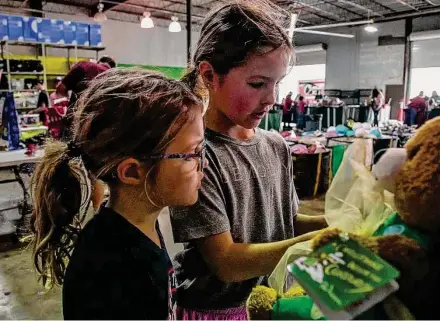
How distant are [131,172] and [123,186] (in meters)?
0.04

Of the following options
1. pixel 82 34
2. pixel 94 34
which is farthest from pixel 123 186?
pixel 94 34

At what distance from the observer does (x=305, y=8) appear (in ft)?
39.7

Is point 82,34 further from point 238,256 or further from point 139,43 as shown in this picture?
point 238,256

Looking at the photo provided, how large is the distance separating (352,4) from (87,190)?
1216cm

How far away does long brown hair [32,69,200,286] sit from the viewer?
0.78 m

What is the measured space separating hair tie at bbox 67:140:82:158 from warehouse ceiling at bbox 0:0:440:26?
10.5 m

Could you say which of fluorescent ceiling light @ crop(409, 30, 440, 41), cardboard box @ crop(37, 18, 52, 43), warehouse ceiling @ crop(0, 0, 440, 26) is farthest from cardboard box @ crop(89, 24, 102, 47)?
fluorescent ceiling light @ crop(409, 30, 440, 41)

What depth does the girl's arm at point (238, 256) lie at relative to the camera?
28.5 inches

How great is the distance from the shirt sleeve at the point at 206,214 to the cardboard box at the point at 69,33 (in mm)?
9006

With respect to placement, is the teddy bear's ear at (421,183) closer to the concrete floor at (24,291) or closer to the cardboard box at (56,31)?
the concrete floor at (24,291)

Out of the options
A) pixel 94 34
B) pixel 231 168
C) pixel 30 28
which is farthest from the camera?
pixel 94 34

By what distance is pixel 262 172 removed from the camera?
965mm

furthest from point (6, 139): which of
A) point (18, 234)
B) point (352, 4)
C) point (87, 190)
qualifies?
point (352, 4)

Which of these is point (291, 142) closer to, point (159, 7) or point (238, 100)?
point (238, 100)
